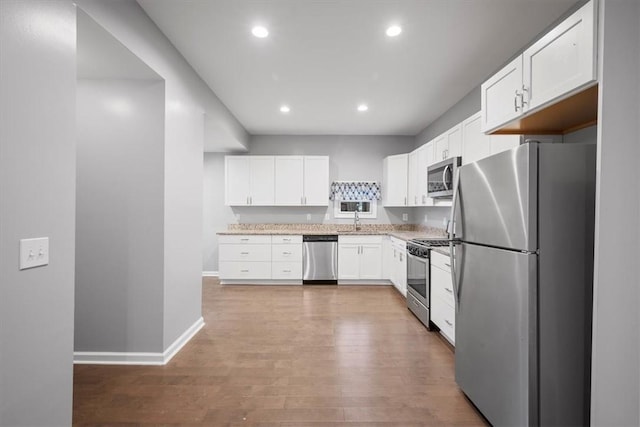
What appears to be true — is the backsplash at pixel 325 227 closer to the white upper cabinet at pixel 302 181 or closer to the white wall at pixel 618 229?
the white upper cabinet at pixel 302 181

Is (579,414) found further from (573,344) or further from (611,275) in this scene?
(611,275)

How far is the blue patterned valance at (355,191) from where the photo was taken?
19.2ft

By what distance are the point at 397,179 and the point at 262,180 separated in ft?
7.89

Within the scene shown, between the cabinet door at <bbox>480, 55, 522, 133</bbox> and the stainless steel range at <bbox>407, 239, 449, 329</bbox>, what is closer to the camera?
the cabinet door at <bbox>480, 55, 522, 133</bbox>

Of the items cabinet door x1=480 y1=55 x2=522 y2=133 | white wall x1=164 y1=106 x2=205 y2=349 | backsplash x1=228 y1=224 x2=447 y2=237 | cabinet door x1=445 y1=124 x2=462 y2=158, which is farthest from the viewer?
backsplash x1=228 y1=224 x2=447 y2=237

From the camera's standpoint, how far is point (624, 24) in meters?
1.36

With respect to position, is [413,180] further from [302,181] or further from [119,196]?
[119,196]

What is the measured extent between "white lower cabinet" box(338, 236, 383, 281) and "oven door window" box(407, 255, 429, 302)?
49.2 inches

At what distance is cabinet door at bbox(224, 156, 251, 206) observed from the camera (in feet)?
18.2

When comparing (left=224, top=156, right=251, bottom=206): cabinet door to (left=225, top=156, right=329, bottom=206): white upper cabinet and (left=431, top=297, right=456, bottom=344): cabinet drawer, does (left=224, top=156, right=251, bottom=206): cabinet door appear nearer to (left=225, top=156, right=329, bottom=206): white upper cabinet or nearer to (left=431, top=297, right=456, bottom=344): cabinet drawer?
(left=225, top=156, right=329, bottom=206): white upper cabinet

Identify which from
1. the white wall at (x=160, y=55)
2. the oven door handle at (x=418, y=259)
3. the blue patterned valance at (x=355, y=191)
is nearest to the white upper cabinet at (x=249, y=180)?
the blue patterned valance at (x=355, y=191)

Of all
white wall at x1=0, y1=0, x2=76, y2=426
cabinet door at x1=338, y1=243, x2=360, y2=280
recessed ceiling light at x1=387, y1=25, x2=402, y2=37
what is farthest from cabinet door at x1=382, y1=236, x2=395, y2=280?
white wall at x1=0, y1=0, x2=76, y2=426

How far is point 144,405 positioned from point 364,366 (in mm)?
1605

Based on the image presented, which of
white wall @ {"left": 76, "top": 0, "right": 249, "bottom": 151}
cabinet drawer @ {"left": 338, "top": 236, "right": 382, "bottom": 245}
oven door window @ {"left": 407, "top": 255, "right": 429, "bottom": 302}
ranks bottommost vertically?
oven door window @ {"left": 407, "top": 255, "right": 429, "bottom": 302}
